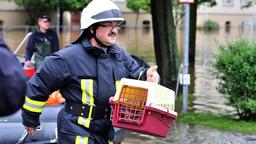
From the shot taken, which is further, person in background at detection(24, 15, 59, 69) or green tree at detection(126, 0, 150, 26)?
green tree at detection(126, 0, 150, 26)

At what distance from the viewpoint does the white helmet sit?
168 inches

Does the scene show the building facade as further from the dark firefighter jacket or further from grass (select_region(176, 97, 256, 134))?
the dark firefighter jacket

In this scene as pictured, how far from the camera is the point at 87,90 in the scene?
4.27 metres

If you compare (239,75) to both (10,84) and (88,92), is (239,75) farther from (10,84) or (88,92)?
(10,84)

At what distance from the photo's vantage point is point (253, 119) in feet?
30.2

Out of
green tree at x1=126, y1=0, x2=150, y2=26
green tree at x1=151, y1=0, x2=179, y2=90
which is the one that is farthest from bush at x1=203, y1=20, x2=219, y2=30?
green tree at x1=151, y1=0, x2=179, y2=90

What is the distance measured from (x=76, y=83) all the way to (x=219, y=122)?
17.6 feet

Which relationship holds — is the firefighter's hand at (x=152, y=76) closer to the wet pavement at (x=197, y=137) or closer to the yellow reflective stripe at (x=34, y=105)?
the yellow reflective stripe at (x=34, y=105)

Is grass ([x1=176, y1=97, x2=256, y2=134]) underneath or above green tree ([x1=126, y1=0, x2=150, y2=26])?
above

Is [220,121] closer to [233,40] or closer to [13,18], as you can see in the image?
[233,40]

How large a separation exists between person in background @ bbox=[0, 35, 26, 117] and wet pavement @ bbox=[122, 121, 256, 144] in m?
5.87

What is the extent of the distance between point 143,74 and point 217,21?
5384 centimetres

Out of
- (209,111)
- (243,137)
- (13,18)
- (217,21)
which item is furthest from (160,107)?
(217,21)

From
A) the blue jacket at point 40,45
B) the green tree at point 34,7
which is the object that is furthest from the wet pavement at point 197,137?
the green tree at point 34,7
